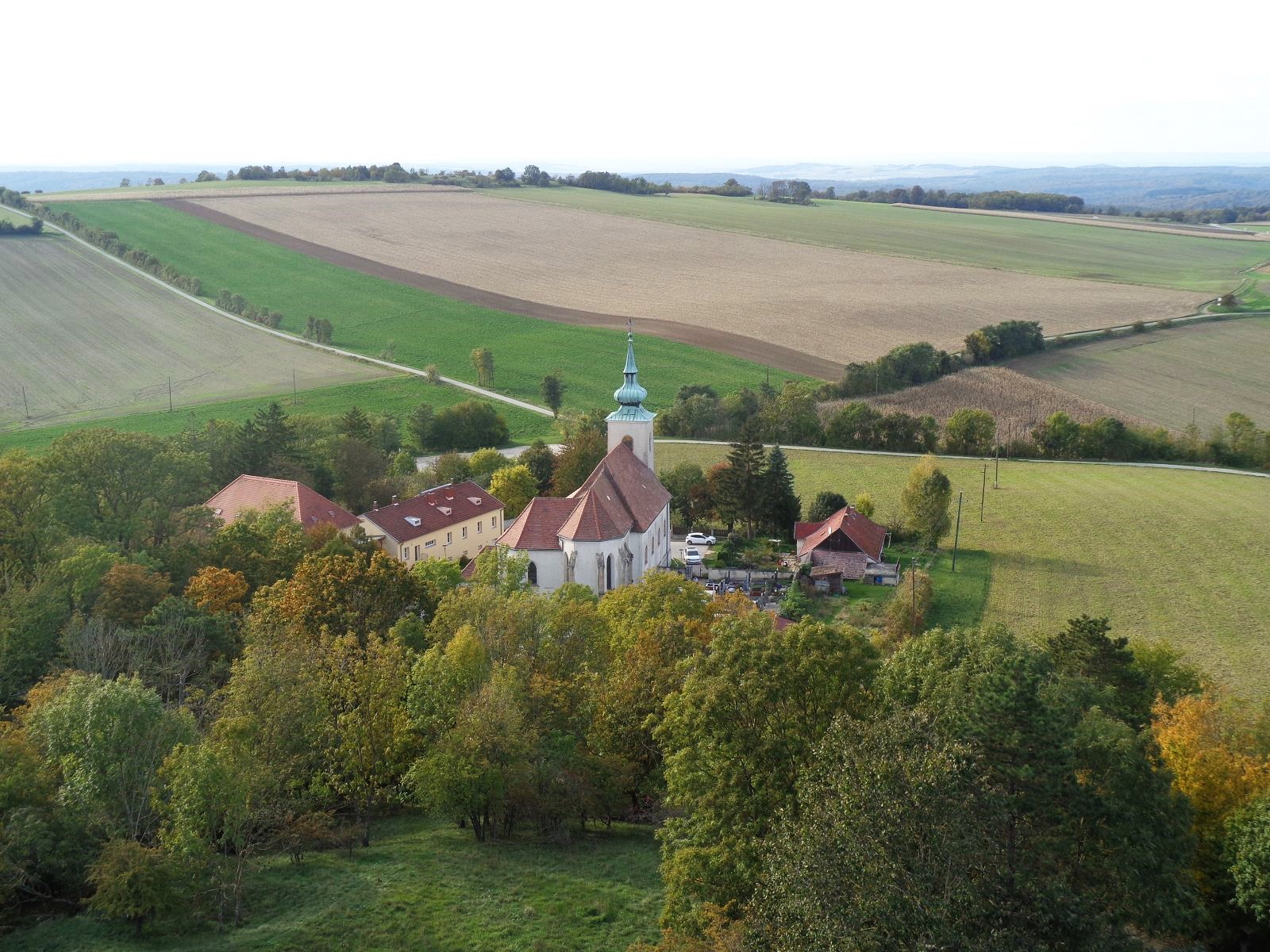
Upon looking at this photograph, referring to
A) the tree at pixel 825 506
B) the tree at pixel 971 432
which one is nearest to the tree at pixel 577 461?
the tree at pixel 825 506

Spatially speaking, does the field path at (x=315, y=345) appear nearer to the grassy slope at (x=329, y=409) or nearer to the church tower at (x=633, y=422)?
the grassy slope at (x=329, y=409)

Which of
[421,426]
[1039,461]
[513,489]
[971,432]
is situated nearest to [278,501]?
[513,489]

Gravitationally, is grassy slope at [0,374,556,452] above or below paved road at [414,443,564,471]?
above

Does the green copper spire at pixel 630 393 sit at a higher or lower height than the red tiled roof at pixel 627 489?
higher

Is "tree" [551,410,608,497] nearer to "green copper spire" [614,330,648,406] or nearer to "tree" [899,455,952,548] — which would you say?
"green copper spire" [614,330,648,406]

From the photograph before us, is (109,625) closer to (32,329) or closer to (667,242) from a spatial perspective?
(32,329)

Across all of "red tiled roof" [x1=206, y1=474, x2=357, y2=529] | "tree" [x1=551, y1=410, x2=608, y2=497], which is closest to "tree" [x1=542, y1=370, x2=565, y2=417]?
"tree" [x1=551, y1=410, x2=608, y2=497]

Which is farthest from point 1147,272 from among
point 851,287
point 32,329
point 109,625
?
point 109,625
